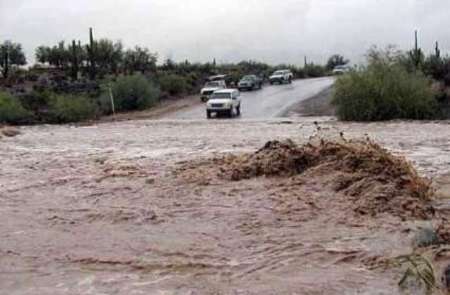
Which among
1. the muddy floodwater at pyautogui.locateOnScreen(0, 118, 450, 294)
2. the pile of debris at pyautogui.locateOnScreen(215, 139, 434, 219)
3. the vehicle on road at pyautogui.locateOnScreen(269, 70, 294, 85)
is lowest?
the muddy floodwater at pyautogui.locateOnScreen(0, 118, 450, 294)

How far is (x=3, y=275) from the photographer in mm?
9438

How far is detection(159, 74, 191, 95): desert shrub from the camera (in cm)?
6538

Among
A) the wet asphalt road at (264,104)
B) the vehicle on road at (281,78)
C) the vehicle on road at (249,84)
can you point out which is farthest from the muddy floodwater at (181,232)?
the vehicle on road at (281,78)

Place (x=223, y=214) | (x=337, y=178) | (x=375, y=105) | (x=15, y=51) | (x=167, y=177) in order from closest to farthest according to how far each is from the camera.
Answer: (x=223, y=214)
(x=337, y=178)
(x=167, y=177)
(x=375, y=105)
(x=15, y=51)

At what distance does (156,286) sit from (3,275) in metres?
2.18

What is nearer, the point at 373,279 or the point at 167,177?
the point at 373,279

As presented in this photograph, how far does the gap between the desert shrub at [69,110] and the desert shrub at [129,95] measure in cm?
440

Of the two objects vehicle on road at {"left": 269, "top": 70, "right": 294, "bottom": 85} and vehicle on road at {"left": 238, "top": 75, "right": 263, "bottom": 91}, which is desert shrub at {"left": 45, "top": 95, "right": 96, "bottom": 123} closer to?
vehicle on road at {"left": 238, "top": 75, "right": 263, "bottom": 91}

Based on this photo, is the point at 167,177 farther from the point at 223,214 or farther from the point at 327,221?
the point at 327,221

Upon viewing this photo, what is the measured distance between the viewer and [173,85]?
66562 mm

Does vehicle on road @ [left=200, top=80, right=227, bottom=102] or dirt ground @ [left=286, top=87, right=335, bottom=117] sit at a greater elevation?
vehicle on road @ [left=200, top=80, right=227, bottom=102]

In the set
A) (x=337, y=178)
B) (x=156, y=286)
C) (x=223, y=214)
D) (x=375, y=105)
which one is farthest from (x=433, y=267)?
(x=375, y=105)

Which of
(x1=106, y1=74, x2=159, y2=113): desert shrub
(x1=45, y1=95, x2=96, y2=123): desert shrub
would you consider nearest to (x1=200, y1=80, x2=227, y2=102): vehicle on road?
(x1=106, y1=74, x2=159, y2=113): desert shrub

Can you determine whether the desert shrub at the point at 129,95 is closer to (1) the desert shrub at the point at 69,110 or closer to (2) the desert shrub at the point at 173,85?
(1) the desert shrub at the point at 69,110
